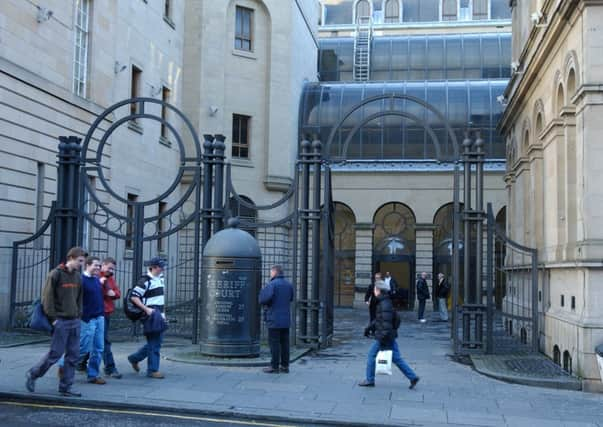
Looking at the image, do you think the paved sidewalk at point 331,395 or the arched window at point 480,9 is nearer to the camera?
the paved sidewalk at point 331,395

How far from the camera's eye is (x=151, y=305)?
1171 centimetres

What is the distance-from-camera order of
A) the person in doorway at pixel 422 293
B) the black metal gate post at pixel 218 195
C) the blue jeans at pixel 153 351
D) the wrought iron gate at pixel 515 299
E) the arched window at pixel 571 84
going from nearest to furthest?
1. the blue jeans at pixel 153 351
2. the arched window at pixel 571 84
3. the wrought iron gate at pixel 515 299
4. the black metal gate post at pixel 218 195
5. the person in doorway at pixel 422 293

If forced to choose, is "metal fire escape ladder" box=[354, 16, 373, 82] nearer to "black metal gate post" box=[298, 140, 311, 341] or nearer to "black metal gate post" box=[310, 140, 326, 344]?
"black metal gate post" box=[298, 140, 311, 341]

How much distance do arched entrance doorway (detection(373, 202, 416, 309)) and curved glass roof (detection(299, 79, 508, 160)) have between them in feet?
8.79

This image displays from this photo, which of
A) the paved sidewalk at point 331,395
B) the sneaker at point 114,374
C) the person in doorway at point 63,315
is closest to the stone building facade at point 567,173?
the paved sidewalk at point 331,395

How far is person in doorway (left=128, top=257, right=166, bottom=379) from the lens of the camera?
1152 cm

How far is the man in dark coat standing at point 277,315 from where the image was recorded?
12.5 metres

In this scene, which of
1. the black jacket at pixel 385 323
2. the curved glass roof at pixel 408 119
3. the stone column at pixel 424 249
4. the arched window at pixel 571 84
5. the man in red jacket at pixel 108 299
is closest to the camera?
the black jacket at pixel 385 323

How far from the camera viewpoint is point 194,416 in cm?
949

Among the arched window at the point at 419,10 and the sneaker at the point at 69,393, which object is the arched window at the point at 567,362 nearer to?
the sneaker at the point at 69,393

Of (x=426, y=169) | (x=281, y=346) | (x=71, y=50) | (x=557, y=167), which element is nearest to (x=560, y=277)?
(x=557, y=167)

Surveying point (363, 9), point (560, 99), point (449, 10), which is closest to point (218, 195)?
point (560, 99)

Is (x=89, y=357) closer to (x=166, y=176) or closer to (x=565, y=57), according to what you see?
(x=565, y=57)

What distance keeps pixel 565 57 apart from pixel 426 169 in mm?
22732
